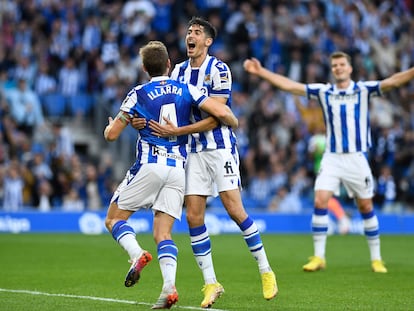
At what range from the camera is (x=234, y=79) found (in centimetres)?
2591

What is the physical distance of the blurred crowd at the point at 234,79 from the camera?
22984 mm

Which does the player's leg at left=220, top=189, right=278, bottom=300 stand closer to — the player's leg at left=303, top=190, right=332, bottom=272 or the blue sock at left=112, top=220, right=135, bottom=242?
the blue sock at left=112, top=220, right=135, bottom=242

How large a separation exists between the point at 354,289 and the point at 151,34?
16.2m

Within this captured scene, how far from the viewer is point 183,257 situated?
14.9 meters

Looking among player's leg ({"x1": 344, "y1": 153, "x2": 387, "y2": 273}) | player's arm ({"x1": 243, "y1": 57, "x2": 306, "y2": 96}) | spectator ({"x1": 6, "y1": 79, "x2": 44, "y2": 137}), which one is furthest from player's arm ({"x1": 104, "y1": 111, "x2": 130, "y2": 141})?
spectator ({"x1": 6, "y1": 79, "x2": 44, "y2": 137})

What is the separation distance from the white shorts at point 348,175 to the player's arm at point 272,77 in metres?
1.05

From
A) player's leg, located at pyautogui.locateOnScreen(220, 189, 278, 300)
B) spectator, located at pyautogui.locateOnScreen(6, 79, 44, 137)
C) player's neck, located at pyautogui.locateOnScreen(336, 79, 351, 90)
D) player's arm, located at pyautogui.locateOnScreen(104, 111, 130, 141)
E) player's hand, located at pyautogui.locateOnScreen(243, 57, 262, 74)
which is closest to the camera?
player's arm, located at pyautogui.locateOnScreen(104, 111, 130, 141)

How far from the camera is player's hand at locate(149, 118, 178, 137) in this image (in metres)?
8.88

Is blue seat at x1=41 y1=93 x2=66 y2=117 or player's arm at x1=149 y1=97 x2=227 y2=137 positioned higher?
player's arm at x1=149 y1=97 x2=227 y2=137

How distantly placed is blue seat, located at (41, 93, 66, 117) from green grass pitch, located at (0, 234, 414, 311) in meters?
7.44

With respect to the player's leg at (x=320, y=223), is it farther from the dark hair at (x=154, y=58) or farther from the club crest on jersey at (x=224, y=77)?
the dark hair at (x=154, y=58)

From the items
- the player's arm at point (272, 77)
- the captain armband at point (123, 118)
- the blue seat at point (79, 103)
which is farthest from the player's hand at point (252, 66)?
the blue seat at point (79, 103)

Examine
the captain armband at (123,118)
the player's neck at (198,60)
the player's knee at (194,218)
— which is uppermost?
the player's neck at (198,60)

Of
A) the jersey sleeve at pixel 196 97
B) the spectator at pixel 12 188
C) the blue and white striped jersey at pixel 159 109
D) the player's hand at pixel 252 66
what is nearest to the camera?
the blue and white striped jersey at pixel 159 109
